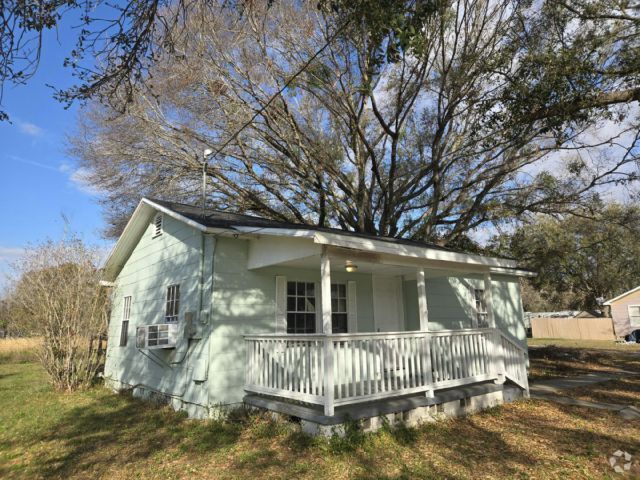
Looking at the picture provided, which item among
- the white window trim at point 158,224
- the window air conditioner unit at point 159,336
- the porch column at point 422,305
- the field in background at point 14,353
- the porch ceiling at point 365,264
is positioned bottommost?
the field in background at point 14,353

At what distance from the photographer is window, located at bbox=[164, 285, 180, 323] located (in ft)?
29.5

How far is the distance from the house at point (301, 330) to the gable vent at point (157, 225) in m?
0.05

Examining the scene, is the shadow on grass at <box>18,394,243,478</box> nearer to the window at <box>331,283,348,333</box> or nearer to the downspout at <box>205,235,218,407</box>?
the downspout at <box>205,235,218,407</box>

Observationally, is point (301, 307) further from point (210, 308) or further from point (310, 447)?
point (310, 447)

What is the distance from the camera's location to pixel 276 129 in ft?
43.8

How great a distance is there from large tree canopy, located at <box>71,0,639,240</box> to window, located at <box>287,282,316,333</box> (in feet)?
11.5

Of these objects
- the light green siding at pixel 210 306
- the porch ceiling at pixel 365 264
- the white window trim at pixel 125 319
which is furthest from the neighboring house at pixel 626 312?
the white window trim at pixel 125 319

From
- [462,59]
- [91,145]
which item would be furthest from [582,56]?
[91,145]

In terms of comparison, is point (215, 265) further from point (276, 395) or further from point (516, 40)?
point (516, 40)

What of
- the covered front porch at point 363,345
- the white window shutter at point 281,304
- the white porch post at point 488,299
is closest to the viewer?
the covered front porch at point 363,345

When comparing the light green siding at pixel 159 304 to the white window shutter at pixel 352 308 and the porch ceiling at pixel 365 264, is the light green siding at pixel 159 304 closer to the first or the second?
the porch ceiling at pixel 365 264

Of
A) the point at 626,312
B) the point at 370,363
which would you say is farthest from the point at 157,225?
the point at 626,312

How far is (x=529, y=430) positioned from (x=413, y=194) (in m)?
9.16

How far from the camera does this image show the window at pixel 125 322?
1141 cm
